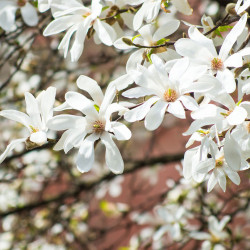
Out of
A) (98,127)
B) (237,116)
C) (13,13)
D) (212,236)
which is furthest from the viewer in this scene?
(212,236)

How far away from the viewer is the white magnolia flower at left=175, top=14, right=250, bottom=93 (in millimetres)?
674

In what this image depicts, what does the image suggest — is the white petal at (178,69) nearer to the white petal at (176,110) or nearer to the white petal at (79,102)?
the white petal at (176,110)

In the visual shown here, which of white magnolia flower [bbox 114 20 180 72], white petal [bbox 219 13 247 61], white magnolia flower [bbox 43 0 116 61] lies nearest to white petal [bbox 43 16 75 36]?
white magnolia flower [bbox 43 0 116 61]

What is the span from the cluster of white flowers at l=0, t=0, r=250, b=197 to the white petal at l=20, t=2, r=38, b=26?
0.54 feet

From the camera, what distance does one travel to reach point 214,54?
0.70 meters

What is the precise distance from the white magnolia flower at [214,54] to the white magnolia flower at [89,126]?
0.49ft

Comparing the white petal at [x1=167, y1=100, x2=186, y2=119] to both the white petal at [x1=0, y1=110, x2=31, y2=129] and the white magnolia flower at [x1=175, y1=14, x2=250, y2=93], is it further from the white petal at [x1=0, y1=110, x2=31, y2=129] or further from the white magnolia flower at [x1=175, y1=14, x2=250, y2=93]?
the white petal at [x1=0, y1=110, x2=31, y2=129]

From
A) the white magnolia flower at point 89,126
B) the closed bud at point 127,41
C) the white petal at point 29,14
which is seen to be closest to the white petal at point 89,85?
the white magnolia flower at point 89,126

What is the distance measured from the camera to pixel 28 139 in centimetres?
75

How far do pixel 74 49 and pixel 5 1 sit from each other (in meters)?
0.31

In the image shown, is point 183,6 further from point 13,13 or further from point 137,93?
point 13,13

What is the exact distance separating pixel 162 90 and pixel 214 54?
0.11 metres

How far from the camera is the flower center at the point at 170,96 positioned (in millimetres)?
701

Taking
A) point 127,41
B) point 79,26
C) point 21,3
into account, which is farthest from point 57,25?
point 21,3
